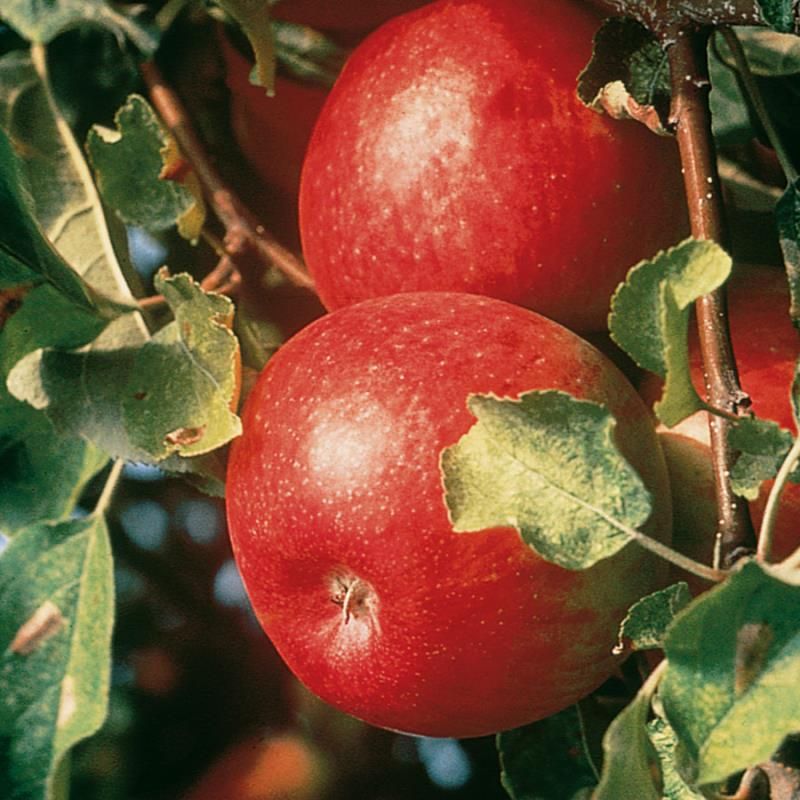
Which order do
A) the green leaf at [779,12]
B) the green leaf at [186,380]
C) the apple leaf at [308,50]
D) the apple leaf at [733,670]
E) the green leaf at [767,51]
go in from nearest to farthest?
1. the apple leaf at [733,670]
2. the green leaf at [779,12]
3. the green leaf at [186,380]
4. the green leaf at [767,51]
5. the apple leaf at [308,50]

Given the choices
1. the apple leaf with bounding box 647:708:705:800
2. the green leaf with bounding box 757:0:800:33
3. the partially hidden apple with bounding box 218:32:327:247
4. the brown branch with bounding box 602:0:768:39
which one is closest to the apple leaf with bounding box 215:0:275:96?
the partially hidden apple with bounding box 218:32:327:247

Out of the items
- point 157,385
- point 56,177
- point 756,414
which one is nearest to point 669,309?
point 756,414

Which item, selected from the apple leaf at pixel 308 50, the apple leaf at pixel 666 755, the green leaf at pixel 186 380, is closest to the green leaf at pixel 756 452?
the apple leaf at pixel 666 755

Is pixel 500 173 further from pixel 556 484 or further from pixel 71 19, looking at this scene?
pixel 71 19

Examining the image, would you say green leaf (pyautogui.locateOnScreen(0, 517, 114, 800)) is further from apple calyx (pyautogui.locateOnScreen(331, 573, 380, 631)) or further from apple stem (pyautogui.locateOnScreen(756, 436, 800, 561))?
apple stem (pyautogui.locateOnScreen(756, 436, 800, 561))

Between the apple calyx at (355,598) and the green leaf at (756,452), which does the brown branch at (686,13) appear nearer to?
the green leaf at (756,452)

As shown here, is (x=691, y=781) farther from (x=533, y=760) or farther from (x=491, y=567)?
(x=533, y=760)

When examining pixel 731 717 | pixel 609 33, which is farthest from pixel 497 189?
pixel 731 717
